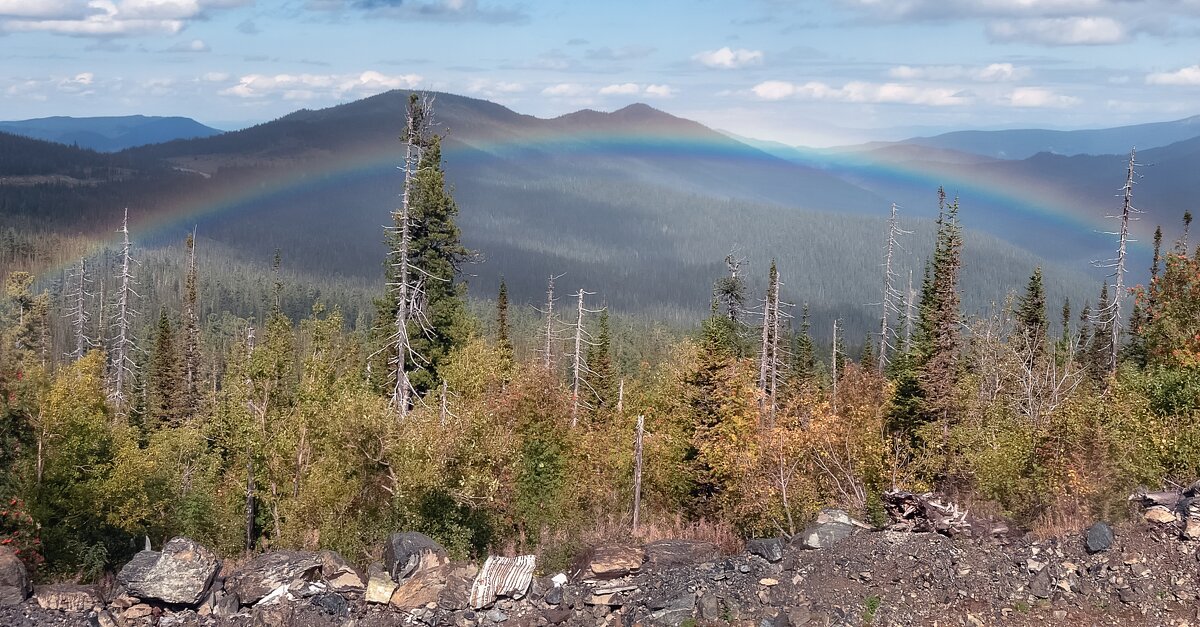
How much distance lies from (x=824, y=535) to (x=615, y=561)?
16.2ft

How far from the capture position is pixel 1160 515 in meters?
19.2

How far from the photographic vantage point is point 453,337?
140 feet

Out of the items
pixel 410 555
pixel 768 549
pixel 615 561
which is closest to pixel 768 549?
pixel 768 549

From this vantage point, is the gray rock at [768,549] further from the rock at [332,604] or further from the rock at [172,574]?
the rock at [172,574]

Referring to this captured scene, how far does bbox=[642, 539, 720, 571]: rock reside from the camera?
19.9 meters

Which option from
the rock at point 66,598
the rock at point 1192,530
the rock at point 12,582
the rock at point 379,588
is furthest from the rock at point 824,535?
the rock at point 12,582

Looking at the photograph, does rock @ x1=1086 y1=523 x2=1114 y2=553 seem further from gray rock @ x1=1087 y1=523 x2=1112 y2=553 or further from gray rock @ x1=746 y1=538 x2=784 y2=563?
gray rock @ x1=746 y1=538 x2=784 y2=563

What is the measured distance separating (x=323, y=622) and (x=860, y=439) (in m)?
23.7

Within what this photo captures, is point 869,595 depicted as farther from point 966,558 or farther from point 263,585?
point 263,585

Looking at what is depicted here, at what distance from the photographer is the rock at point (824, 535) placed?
2008cm

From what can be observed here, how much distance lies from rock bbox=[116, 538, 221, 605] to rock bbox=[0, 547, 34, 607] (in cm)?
182

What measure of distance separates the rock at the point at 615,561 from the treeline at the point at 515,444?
8.26ft

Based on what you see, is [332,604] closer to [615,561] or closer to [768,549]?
[615,561]

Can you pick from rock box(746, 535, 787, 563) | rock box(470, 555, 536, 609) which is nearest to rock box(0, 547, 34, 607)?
rock box(470, 555, 536, 609)
